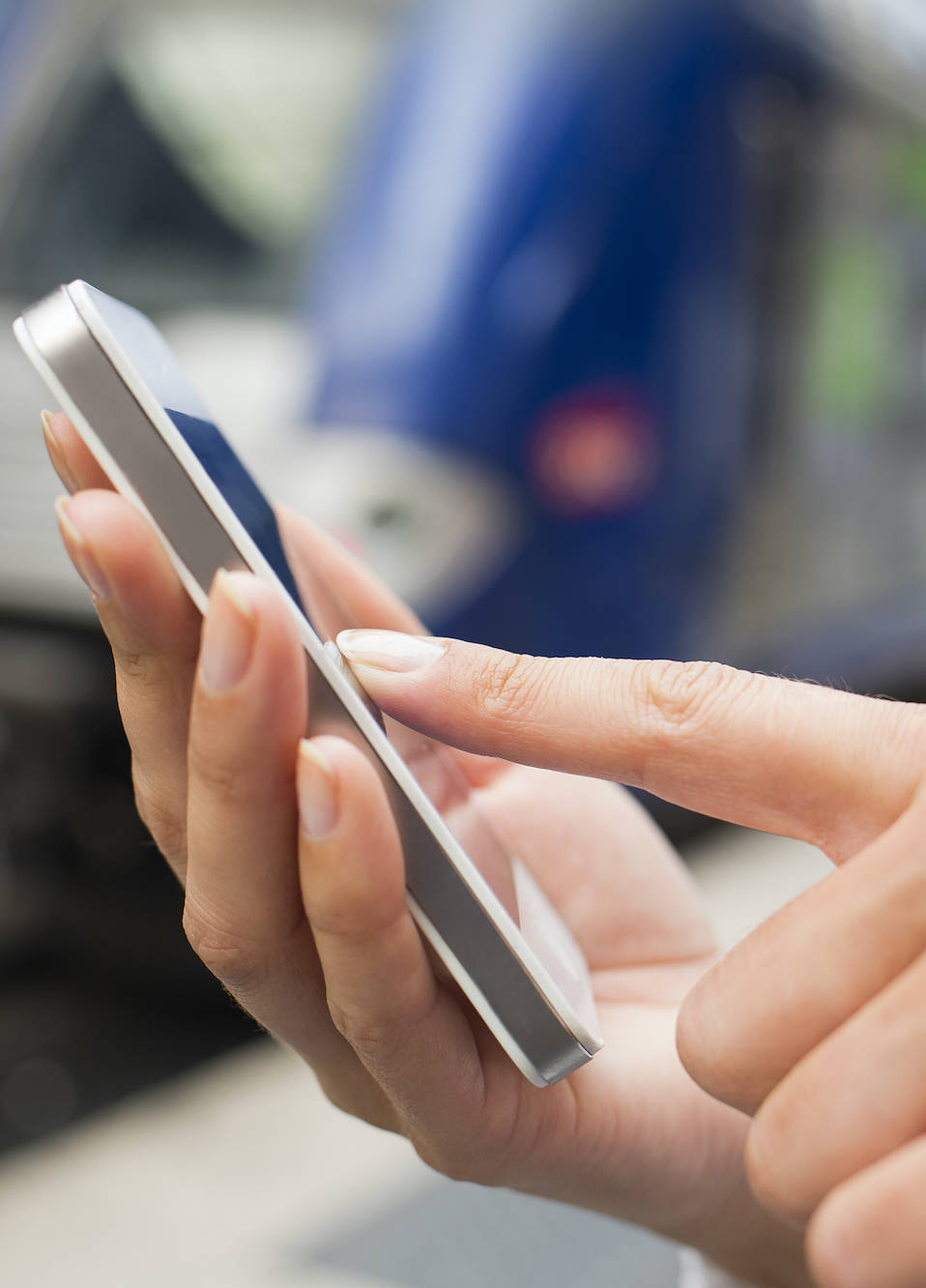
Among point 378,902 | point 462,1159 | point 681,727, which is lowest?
point 462,1159

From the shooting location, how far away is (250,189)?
234 centimetres

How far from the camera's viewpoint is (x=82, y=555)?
0.53m

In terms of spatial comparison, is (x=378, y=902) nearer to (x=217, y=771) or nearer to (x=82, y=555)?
(x=217, y=771)

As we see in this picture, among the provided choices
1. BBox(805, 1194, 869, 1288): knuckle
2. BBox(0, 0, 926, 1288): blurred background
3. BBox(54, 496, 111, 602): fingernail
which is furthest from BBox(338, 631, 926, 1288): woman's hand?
BBox(0, 0, 926, 1288): blurred background

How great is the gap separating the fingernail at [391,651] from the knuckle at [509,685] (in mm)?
Result: 29

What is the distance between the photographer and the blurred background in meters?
1.95

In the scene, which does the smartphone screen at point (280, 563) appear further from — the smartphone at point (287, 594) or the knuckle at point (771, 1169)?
the knuckle at point (771, 1169)

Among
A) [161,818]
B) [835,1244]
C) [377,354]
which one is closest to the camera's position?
[835,1244]

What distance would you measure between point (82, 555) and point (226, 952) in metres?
0.22

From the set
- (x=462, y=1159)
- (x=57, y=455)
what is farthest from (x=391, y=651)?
(x=462, y=1159)

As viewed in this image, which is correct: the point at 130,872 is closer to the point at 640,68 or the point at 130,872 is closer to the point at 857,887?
the point at 640,68

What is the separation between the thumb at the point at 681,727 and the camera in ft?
1.67

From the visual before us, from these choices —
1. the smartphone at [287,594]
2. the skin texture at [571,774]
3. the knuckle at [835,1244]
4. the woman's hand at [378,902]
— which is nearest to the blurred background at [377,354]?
the woman's hand at [378,902]

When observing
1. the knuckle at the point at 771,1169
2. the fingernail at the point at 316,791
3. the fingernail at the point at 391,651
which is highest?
the fingernail at the point at 391,651
